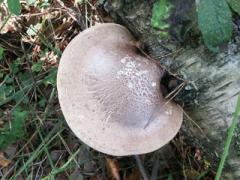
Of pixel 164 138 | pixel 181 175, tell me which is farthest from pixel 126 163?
pixel 164 138

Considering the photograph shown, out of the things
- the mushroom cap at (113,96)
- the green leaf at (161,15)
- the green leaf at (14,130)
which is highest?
the green leaf at (161,15)

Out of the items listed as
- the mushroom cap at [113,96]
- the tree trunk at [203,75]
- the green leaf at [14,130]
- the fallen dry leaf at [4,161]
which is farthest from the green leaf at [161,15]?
the fallen dry leaf at [4,161]

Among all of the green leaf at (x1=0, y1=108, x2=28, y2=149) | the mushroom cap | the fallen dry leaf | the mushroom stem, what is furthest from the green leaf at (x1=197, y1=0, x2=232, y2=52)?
the fallen dry leaf

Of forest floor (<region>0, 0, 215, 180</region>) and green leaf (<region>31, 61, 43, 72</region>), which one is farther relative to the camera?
green leaf (<region>31, 61, 43, 72</region>)

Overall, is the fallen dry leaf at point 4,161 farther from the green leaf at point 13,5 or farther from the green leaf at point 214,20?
the green leaf at point 214,20

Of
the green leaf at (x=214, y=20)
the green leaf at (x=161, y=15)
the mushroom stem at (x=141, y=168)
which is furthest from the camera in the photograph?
the mushroom stem at (x=141, y=168)

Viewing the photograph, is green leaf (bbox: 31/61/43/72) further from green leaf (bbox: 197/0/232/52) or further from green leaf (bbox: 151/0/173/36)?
green leaf (bbox: 197/0/232/52)

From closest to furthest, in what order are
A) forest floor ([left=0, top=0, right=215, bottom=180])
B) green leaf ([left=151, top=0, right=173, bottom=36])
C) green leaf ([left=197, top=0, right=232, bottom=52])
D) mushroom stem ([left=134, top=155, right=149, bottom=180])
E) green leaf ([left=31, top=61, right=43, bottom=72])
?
green leaf ([left=197, top=0, right=232, bottom=52]) < green leaf ([left=151, top=0, right=173, bottom=36]) < mushroom stem ([left=134, top=155, right=149, bottom=180]) < forest floor ([left=0, top=0, right=215, bottom=180]) < green leaf ([left=31, top=61, right=43, bottom=72])
